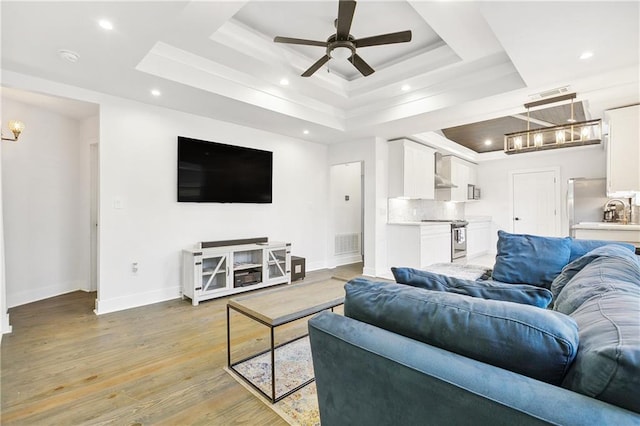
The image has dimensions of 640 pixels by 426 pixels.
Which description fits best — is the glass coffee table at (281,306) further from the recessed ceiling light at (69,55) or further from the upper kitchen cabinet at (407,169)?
Result: the upper kitchen cabinet at (407,169)

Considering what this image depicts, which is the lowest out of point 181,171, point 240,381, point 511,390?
point 240,381

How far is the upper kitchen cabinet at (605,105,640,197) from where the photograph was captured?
349cm

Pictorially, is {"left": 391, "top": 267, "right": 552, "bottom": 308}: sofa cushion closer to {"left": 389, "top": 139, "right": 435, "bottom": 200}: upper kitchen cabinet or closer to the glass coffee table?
the glass coffee table

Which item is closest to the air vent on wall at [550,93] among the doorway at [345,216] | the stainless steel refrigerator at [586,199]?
the doorway at [345,216]

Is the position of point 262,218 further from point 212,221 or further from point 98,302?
point 98,302

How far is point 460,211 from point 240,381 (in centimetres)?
774

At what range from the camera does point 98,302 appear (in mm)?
3348

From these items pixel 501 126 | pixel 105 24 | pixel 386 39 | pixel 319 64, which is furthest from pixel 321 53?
pixel 501 126

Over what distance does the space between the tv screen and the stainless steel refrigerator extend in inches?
249

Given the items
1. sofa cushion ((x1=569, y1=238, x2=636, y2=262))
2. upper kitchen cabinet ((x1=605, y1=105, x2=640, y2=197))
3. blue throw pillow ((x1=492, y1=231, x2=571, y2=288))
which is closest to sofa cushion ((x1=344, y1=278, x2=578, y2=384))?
blue throw pillow ((x1=492, y1=231, x2=571, y2=288))

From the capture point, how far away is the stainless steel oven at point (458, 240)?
5836mm

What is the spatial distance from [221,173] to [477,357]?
4108 mm

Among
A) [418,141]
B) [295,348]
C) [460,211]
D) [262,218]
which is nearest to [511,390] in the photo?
[295,348]

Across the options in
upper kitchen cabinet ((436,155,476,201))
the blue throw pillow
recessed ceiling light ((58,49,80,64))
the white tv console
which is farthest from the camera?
upper kitchen cabinet ((436,155,476,201))
